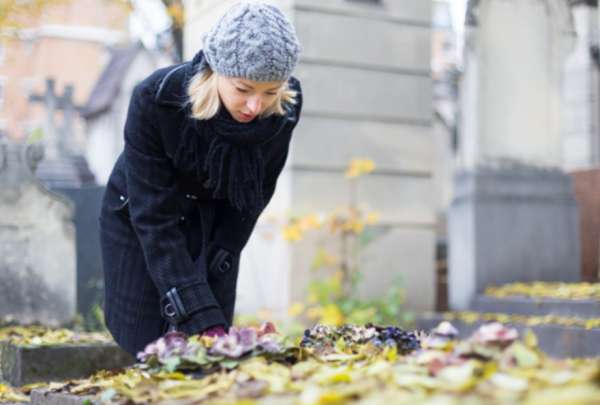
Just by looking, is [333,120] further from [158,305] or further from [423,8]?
[158,305]

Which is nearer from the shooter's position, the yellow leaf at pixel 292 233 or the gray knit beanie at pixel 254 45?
the gray knit beanie at pixel 254 45

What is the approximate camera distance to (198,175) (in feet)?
11.3

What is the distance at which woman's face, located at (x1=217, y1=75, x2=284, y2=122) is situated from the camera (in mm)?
3098

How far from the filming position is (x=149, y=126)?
337 centimetres

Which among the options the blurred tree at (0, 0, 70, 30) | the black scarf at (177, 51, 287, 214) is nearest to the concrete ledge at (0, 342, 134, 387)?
the black scarf at (177, 51, 287, 214)

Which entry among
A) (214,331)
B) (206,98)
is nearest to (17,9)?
(206,98)

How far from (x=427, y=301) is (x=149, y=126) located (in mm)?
5700

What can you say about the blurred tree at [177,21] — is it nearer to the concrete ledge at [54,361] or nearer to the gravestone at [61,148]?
the gravestone at [61,148]

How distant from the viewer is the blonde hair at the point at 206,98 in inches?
127

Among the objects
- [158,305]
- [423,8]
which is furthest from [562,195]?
[158,305]

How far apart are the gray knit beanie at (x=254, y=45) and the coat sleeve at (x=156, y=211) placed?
0.34 metres

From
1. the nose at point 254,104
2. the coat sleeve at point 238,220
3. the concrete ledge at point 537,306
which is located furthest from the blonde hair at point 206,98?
the concrete ledge at point 537,306

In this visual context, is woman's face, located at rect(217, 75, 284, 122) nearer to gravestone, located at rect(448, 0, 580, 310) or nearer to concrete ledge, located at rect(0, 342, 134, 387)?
concrete ledge, located at rect(0, 342, 134, 387)

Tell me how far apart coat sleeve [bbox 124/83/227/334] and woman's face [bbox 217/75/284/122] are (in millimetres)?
295
